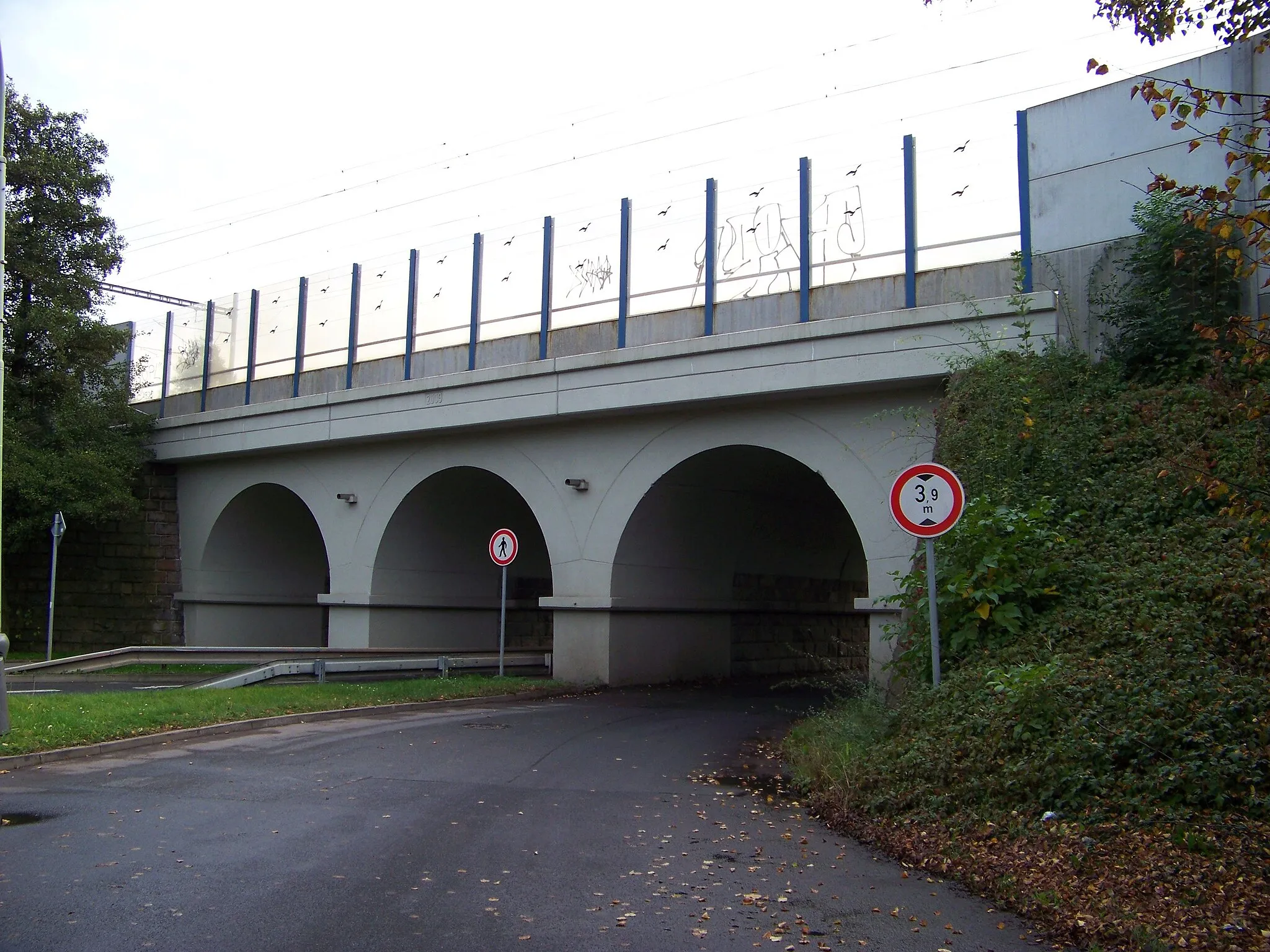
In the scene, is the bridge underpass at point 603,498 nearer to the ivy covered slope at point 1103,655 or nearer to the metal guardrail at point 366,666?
the ivy covered slope at point 1103,655

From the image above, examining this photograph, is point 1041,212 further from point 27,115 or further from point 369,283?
point 27,115

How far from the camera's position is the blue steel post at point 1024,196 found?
46.5 feet

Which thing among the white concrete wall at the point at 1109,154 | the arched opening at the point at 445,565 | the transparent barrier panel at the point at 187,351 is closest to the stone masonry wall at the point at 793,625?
the arched opening at the point at 445,565

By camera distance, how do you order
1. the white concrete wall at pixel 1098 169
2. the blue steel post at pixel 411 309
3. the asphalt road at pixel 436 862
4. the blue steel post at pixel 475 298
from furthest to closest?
the blue steel post at pixel 411 309
the blue steel post at pixel 475 298
the white concrete wall at pixel 1098 169
the asphalt road at pixel 436 862

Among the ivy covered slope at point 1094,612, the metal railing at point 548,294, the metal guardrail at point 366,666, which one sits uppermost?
the metal railing at point 548,294

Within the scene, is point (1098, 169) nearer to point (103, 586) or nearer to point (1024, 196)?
point (1024, 196)

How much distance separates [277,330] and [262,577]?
6046 millimetres

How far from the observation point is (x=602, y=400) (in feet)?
57.0

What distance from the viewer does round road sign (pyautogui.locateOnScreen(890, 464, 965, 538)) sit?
28.4ft

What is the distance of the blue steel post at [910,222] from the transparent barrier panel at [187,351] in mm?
17056

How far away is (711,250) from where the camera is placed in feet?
55.5

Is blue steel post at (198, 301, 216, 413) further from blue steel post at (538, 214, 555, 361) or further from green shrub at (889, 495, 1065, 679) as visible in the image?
green shrub at (889, 495, 1065, 679)

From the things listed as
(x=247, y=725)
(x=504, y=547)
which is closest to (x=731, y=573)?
(x=504, y=547)

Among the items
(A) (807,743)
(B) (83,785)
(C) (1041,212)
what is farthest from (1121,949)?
(C) (1041,212)
